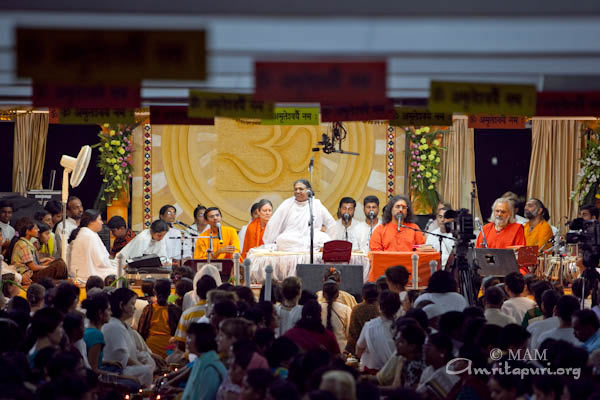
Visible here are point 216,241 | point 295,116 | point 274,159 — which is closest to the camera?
point 295,116

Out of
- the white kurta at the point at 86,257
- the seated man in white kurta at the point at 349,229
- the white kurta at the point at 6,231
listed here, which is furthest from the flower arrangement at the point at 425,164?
the white kurta at the point at 6,231

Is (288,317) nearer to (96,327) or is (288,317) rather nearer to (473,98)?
(96,327)

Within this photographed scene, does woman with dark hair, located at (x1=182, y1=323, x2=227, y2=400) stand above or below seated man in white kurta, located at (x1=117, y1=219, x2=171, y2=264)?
below

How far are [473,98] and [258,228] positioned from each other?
6.79 metres

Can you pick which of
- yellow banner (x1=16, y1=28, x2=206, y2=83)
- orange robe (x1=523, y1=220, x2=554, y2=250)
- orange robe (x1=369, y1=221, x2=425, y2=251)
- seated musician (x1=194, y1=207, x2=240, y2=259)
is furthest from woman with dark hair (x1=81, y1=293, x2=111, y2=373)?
orange robe (x1=523, y1=220, x2=554, y2=250)

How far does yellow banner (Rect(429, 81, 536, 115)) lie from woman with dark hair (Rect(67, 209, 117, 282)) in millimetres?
6464

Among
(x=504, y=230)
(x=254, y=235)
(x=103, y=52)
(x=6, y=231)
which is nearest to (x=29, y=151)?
(x=6, y=231)

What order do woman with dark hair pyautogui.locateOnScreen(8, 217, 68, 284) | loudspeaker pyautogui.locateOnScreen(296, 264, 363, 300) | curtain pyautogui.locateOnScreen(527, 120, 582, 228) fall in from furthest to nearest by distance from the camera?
curtain pyautogui.locateOnScreen(527, 120, 582, 228), woman with dark hair pyautogui.locateOnScreen(8, 217, 68, 284), loudspeaker pyautogui.locateOnScreen(296, 264, 363, 300)

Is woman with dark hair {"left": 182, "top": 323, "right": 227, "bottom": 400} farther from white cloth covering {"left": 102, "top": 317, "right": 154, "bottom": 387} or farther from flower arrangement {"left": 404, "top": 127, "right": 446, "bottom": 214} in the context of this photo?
flower arrangement {"left": 404, "top": 127, "right": 446, "bottom": 214}

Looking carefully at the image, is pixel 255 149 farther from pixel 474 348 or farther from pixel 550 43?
pixel 474 348

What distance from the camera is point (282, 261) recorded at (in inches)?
511

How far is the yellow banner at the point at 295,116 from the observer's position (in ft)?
39.8

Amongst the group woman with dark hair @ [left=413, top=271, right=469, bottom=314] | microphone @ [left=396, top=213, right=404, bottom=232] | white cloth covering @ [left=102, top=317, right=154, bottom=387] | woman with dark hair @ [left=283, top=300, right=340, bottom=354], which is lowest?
white cloth covering @ [left=102, top=317, right=154, bottom=387]

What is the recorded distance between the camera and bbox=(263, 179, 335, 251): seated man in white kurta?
13.8m
